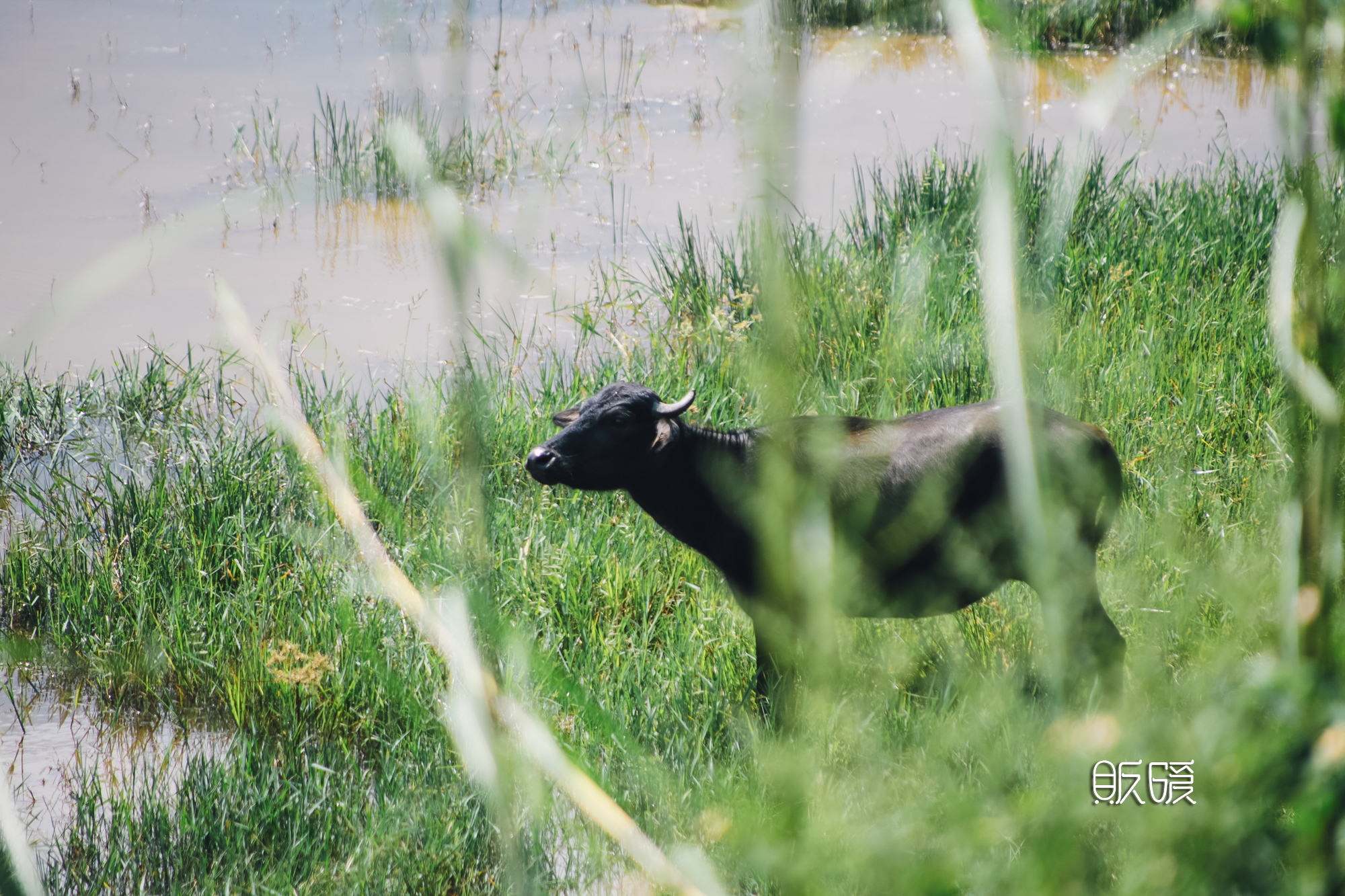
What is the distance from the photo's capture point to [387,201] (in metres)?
8.10

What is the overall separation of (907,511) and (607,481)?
0.87m

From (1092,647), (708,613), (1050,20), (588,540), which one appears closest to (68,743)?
(588,540)

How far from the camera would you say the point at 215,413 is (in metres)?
5.24

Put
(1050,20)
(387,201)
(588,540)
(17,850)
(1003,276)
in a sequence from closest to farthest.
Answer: (1003,276)
(17,850)
(1050,20)
(588,540)
(387,201)

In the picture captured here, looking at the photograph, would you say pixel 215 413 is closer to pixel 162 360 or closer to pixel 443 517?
pixel 162 360

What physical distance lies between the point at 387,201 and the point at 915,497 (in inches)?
235

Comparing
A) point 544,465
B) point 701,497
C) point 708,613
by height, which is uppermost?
point 544,465

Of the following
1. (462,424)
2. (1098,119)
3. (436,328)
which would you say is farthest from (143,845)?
(436,328)

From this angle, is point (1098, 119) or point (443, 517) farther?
point (443, 517)

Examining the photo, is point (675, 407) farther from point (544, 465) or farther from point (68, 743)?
point (68, 743)

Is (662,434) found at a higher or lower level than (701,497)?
higher

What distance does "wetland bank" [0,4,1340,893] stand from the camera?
0.92m

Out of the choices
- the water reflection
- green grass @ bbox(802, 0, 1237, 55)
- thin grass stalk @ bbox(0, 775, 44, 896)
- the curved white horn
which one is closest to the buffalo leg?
the curved white horn

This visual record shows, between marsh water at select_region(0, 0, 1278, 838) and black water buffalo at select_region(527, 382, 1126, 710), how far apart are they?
839mm
